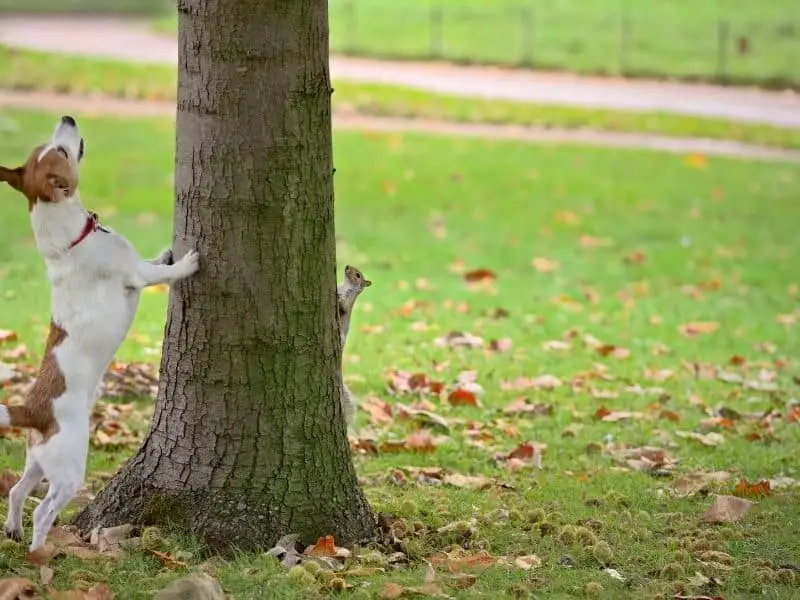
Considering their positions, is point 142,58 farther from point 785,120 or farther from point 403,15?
point 403,15

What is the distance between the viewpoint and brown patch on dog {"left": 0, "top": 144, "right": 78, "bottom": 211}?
14.1 feet

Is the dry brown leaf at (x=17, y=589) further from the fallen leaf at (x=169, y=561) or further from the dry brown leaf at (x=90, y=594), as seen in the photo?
the fallen leaf at (x=169, y=561)

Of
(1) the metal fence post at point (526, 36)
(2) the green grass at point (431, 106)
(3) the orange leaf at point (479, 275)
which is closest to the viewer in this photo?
(3) the orange leaf at point (479, 275)

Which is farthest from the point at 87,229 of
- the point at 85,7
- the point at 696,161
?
the point at 85,7

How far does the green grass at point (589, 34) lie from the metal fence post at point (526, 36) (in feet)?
0.12

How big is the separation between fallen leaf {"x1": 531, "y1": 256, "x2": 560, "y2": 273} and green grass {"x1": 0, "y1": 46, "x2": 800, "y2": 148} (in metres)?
7.76

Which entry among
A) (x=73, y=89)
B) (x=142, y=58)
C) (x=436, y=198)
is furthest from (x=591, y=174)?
(x=142, y=58)

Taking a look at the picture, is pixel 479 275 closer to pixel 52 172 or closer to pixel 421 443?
pixel 421 443

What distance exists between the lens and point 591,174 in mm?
15758

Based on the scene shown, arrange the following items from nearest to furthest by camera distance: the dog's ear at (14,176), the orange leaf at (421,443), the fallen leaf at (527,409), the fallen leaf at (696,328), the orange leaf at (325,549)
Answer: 1. the dog's ear at (14,176)
2. the orange leaf at (325,549)
3. the orange leaf at (421,443)
4. the fallen leaf at (527,409)
5. the fallen leaf at (696,328)

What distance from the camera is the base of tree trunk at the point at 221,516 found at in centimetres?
465

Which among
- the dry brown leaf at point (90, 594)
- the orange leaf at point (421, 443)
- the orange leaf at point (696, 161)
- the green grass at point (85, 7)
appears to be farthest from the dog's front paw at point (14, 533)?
the green grass at point (85, 7)

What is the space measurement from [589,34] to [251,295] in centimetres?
2995

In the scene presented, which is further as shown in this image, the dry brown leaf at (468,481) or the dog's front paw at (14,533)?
the dry brown leaf at (468,481)
